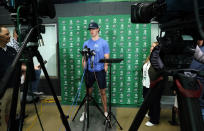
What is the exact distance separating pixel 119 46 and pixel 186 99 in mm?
2714

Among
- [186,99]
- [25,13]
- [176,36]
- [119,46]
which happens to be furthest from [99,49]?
[186,99]

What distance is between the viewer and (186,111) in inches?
21.6

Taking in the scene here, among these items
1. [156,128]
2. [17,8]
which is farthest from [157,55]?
[156,128]

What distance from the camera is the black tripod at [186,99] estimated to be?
0.53 m

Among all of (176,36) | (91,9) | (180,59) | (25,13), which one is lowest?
(180,59)

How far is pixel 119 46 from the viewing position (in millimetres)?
3199

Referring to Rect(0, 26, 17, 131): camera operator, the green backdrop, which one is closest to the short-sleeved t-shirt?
the green backdrop

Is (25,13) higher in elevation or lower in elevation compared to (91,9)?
lower

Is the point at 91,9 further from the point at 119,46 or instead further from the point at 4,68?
the point at 4,68

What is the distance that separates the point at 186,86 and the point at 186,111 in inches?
3.9

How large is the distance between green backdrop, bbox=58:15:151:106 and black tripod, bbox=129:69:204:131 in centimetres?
261

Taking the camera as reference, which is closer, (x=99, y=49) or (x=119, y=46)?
(x=99, y=49)

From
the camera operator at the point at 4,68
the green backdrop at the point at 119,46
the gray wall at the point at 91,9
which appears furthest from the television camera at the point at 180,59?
the gray wall at the point at 91,9

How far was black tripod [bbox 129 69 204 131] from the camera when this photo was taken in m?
0.53
